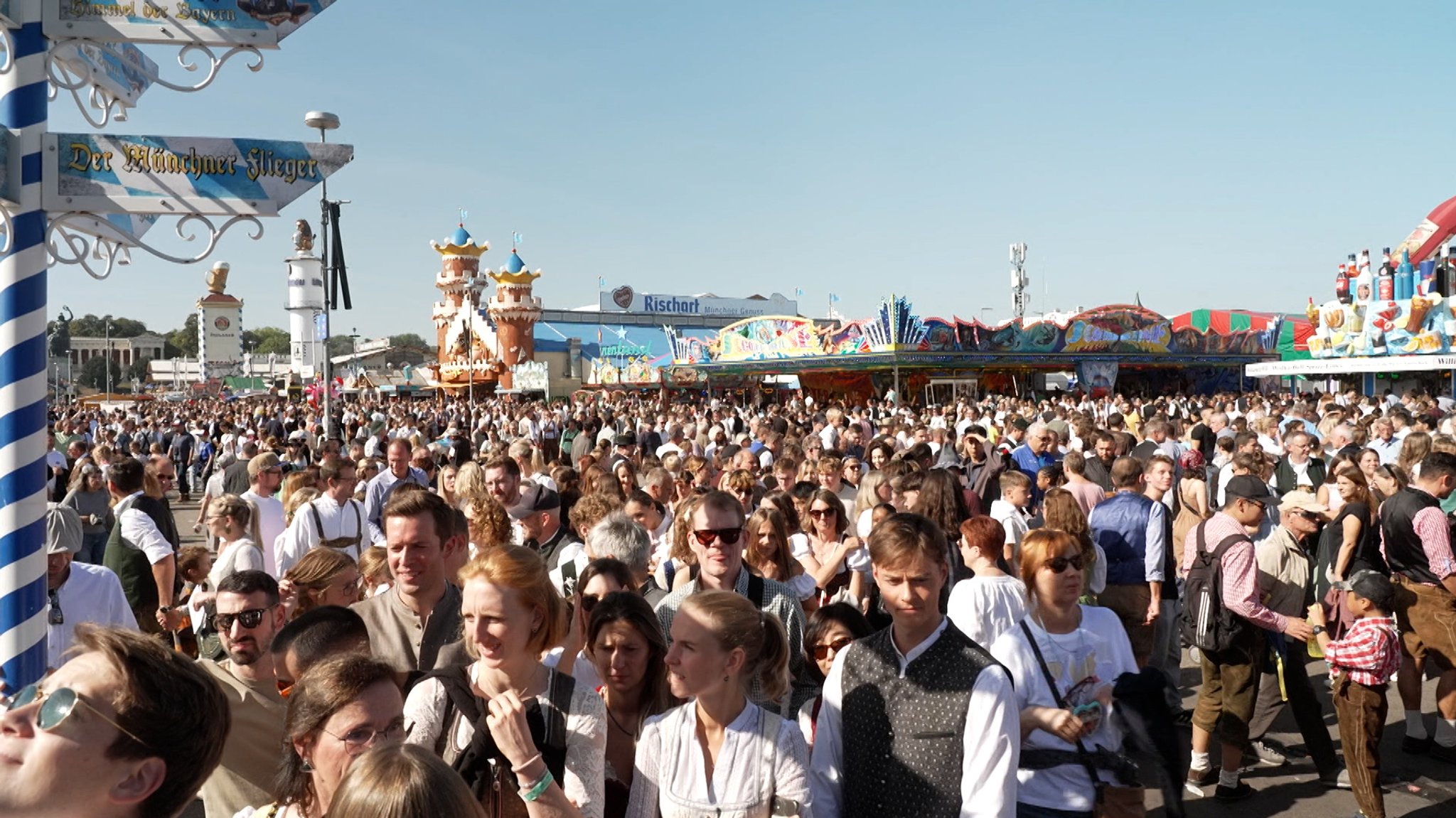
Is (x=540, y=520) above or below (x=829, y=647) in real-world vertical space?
above

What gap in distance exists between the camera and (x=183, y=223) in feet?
11.0

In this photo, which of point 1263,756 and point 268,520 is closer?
point 1263,756

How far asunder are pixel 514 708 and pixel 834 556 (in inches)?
123

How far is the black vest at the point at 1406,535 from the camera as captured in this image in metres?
5.46

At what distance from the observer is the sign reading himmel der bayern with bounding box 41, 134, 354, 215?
3.12m

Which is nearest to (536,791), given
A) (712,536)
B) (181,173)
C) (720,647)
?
(720,647)

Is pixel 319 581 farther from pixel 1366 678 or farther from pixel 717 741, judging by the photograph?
pixel 1366 678

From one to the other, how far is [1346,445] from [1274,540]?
198 inches

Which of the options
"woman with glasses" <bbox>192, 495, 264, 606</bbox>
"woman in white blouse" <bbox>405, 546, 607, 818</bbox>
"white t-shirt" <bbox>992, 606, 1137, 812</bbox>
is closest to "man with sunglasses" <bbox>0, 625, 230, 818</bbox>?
"woman in white blouse" <bbox>405, 546, 607, 818</bbox>

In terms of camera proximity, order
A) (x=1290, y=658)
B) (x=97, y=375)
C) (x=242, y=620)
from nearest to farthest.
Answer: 1. (x=242, y=620)
2. (x=1290, y=658)
3. (x=97, y=375)

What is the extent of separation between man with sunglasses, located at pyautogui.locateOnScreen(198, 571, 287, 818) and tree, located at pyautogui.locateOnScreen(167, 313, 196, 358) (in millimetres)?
139268

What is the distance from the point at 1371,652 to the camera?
14.7 feet

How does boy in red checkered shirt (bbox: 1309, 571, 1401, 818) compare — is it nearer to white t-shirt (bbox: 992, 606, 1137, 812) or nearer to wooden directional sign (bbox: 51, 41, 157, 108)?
white t-shirt (bbox: 992, 606, 1137, 812)

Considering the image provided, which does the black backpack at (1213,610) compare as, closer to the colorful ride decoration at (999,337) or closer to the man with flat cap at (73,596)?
the man with flat cap at (73,596)
